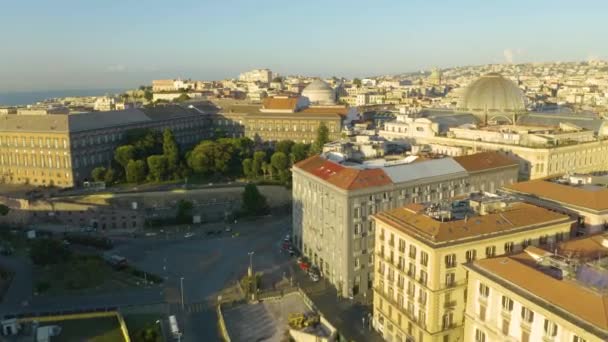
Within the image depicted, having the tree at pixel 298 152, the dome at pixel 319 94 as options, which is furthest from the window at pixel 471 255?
the dome at pixel 319 94

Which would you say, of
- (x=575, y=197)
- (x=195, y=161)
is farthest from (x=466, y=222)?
(x=195, y=161)

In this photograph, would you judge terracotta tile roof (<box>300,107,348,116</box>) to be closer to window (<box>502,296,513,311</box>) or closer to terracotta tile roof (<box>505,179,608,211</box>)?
terracotta tile roof (<box>505,179,608,211</box>)

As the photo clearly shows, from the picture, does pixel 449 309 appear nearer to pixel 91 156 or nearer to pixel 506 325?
pixel 506 325

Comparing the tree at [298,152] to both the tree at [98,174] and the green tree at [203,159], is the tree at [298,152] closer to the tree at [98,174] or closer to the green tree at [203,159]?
the green tree at [203,159]

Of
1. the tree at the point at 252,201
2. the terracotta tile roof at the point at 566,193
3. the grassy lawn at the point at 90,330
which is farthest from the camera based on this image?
the tree at the point at 252,201

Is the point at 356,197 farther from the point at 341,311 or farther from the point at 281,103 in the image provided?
the point at 281,103

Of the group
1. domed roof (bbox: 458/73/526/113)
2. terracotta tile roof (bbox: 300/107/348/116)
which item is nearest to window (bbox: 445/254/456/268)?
domed roof (bbox: 458/73/526/113)

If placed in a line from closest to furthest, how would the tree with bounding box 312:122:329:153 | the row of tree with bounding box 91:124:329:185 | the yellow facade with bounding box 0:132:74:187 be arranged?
the row of tree with bounding box 91:124:329:185
the yellow facade with bounding box 0:132:74:187
the tree with bounding box 312:122:329:153

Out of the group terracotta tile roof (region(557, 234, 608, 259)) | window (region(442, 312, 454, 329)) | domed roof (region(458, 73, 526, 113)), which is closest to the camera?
terracotta tile roof (region(557, 234, 608, 259))
